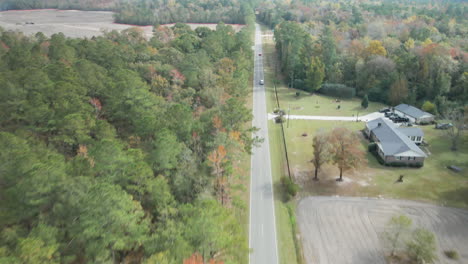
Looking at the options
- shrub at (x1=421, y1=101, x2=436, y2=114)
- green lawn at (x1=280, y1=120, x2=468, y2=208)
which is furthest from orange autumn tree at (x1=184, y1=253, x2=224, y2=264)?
shrub at (x1=421, y1=101, x2=436, y2=114)

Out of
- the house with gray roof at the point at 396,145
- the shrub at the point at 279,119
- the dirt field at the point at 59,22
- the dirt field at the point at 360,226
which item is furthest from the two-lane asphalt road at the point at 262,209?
the dirt field at the point at 59,22

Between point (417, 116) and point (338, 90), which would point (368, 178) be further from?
point (338, 90)

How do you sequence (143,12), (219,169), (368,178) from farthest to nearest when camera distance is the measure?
1. (143,12)
2. (368,178)
3. (219,169)

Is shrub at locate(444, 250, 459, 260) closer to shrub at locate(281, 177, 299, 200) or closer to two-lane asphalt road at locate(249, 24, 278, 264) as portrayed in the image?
shrub at locate(281, 177, 299, 200)

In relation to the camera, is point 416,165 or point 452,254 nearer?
point 452,254

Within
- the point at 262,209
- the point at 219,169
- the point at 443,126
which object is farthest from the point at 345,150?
the point at 443,126

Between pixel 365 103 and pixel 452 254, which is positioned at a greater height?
pixel 365 103

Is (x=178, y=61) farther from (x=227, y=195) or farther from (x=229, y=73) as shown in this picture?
(x=227, y=195)
